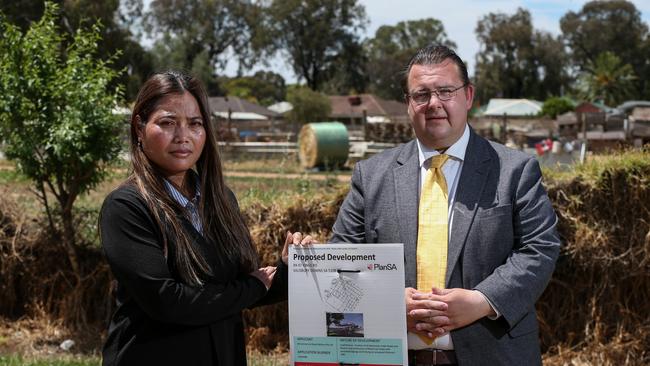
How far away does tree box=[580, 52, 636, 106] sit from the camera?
8231 cm

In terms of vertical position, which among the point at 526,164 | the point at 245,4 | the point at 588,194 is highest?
the point at 245,4

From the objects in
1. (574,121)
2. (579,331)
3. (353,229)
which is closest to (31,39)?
(353,229)

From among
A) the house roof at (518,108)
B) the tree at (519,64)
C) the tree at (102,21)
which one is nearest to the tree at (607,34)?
the tree at (519,64)

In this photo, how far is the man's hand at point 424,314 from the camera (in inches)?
104

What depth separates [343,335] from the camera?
9.07 ft

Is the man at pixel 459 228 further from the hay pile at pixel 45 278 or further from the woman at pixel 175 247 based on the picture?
the hay pile at pixel 45 278

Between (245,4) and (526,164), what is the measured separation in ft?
286

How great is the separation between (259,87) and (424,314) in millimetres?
87438

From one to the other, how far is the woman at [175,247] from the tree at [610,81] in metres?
85.1

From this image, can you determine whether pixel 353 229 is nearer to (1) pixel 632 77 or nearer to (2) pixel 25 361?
(2) pixel 25 361

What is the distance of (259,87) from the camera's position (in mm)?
88938

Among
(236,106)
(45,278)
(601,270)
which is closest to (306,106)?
(236,106)

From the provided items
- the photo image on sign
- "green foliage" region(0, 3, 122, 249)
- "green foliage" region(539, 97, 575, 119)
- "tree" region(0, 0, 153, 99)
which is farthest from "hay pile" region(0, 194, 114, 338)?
"green foliage" region(539, 97, 575, 119)

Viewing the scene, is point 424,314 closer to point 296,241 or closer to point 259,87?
point 296,241
